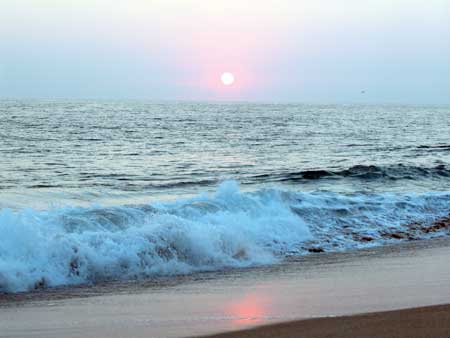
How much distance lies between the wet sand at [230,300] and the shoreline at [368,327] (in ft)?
0.28

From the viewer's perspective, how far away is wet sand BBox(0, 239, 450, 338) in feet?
18.2

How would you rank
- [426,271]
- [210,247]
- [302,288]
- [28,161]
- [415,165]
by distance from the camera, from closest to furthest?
[302,288] < [426,271] < [210,247] < [28,161] < [415,165]

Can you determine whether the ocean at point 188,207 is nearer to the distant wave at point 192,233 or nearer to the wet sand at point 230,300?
the distant wave at point 192,233

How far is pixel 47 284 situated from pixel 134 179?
1155cm

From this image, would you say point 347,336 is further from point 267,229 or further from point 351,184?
point 351,184

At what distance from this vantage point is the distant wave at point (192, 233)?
8.40 metres

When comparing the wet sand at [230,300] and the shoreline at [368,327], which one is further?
the wet sand at [230,300]

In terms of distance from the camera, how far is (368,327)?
202 inches

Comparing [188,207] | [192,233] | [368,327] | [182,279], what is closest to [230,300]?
[182,279]

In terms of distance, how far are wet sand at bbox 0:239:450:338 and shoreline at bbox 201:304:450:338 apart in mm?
86

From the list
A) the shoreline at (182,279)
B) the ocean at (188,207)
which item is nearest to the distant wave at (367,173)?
the ocean at (188,207)

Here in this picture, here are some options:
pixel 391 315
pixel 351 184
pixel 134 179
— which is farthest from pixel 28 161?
pixel 391 315

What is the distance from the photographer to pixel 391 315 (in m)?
5.59

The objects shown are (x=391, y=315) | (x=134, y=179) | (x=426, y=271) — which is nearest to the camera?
(x=391, y=315)
